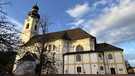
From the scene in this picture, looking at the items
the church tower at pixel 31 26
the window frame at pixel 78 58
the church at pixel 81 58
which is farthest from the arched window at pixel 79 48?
the church tower at pixel 31 26

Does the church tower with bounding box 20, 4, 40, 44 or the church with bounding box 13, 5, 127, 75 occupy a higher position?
the church tower with bounding box 20, 4, 40, 44

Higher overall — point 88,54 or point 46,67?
point 88,54

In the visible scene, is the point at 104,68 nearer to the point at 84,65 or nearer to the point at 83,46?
the point at 84,65

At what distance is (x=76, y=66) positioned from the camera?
2758 centimetres

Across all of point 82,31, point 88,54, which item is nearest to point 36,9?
point 82,31

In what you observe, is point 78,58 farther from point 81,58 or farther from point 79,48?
point 79,48

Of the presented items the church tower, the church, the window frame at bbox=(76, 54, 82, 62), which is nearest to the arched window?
the church

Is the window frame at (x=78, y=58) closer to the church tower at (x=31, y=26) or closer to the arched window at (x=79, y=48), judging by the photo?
the arched window at (x=79, y=48)

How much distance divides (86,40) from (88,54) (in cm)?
513

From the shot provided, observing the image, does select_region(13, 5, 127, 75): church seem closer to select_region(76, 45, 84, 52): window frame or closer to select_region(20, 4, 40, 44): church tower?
select_region(76, 45, 84, 52): window frame

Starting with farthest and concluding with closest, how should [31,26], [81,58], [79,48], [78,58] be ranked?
1. [31,26]
2. [79,48]
3. [78,58]
4. [81,58]

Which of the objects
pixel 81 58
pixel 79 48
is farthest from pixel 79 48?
pixel 81 58

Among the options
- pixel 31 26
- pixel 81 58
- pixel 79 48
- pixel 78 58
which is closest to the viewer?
pixel 81 58

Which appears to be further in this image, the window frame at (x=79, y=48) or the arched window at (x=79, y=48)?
the arched window at (x=79, y=48)
